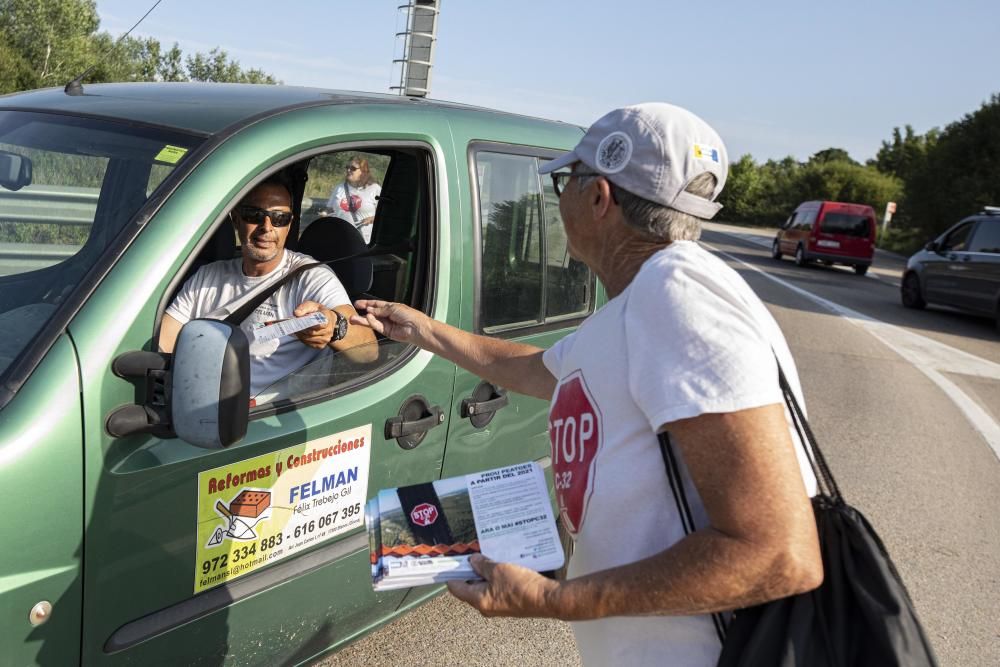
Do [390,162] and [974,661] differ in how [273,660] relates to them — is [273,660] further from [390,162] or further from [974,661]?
[974,661]

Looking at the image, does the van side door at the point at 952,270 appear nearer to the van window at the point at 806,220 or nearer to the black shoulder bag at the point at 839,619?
the van window at the point at 806,220

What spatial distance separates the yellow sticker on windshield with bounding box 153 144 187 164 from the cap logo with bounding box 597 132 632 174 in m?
1.07

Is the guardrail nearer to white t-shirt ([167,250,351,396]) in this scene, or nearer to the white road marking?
white t-shirt ([167,250,351,396])

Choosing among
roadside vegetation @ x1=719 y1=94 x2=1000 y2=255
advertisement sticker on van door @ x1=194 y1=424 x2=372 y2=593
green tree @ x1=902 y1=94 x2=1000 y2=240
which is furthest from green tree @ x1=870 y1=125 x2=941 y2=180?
advertisement sticker on van door @ x1=194 y1=424 x2=372 y2=593

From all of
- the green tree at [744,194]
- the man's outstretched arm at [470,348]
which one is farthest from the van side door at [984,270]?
the green tree at [744,194]

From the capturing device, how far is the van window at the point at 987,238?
45.4 ft

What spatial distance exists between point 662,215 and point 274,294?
1.68 meters

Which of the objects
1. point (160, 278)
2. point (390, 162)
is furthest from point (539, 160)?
point (160, 278)

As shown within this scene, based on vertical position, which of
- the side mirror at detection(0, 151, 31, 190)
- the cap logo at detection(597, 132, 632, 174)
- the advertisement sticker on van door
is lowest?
the advertisement sticker on van door

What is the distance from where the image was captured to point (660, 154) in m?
1.43

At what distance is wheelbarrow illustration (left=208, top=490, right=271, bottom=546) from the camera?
6.49 ft

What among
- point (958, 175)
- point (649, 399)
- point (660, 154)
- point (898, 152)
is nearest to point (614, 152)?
point (660, 154)

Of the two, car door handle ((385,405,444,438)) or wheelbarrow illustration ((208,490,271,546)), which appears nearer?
wheelbarrow illustration ((208,490,271,546))

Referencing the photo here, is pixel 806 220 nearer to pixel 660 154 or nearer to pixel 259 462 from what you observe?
pixel 259 462
